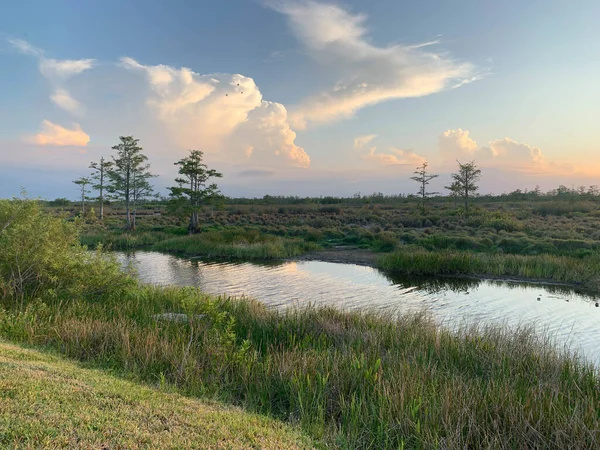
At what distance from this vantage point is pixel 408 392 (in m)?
4.95

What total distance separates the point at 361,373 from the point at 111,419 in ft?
A: 10.5

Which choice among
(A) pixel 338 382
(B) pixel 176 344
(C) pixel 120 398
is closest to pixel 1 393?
(C) pixel 120 398

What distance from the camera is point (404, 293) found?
54.8ft

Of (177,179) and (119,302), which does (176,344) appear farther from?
(177,179)

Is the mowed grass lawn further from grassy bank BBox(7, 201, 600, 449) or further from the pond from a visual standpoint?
the pond

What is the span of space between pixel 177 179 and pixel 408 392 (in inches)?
1454

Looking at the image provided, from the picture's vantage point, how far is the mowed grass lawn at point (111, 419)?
3.30 metres

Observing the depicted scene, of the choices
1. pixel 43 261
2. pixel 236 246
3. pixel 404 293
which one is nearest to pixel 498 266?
pixel 404 293

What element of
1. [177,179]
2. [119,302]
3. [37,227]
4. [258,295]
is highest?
[177,179]

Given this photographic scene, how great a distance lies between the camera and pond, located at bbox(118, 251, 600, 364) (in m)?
12.1

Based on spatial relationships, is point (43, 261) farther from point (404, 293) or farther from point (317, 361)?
point (404, 293)

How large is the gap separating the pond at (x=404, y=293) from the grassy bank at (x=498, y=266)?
3.60 feet

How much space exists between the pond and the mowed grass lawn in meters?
6.63

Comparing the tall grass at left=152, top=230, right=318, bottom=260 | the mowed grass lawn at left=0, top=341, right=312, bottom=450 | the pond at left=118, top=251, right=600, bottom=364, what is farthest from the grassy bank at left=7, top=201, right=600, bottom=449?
the tall grass at left=152, top=230, right=318, bottom=260
